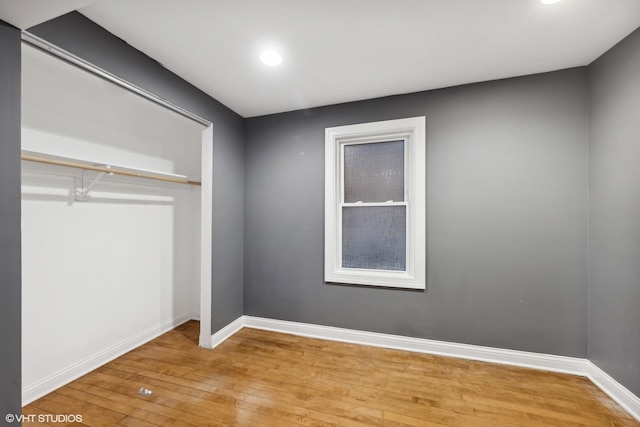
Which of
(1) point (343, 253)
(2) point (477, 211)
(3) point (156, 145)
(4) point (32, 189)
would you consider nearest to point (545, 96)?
(2) point (477, 211)

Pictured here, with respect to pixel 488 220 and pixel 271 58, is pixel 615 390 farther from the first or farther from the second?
pixel 271 58

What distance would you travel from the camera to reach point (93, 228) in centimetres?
221

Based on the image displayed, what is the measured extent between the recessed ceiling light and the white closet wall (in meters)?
Result: 0.94

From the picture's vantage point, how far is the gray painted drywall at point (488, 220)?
211 centimetres

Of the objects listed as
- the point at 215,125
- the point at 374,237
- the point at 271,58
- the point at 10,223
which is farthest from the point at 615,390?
the point at 215,125

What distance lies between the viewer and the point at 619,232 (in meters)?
1.79

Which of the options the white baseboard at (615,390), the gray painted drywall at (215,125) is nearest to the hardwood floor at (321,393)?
the white baseboard at (615,390)

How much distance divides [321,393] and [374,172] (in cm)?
203

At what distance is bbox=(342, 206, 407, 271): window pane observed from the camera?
2637 mm

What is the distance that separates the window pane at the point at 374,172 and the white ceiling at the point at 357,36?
61 cm

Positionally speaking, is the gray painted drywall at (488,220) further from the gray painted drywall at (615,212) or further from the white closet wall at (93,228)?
the white closet wall at (93,228)

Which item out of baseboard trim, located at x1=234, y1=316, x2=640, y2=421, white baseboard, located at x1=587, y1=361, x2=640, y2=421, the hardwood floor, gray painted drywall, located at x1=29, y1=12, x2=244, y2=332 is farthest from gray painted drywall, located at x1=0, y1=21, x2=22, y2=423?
white baseboard, located at x1=587, y1=361, x2=640, y2=421

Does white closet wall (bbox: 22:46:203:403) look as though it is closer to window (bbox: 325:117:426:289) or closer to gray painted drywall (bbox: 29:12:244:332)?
gray painted drywall (bbox: 29:12:244:332)

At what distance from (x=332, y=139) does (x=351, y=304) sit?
5.70ft
